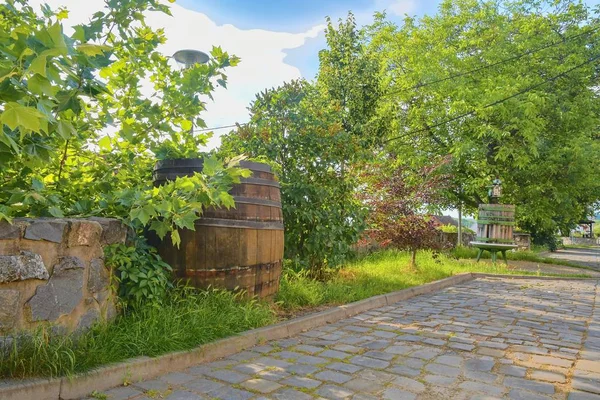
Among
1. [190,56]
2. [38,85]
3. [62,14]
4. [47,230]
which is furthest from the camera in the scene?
[190,56]

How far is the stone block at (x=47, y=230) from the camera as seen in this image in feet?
8.32

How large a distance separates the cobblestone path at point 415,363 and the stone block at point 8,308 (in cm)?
69

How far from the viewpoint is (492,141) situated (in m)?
14.6

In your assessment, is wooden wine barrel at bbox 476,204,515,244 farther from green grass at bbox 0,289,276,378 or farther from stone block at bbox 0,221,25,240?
stone block at bbox 0,221,25,240

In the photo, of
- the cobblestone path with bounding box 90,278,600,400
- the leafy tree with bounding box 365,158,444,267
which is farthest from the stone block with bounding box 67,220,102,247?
the leafy tree with bounding box 365,158,444,267

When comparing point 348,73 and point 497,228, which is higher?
point 348,73

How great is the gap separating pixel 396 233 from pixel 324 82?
4.28 meters

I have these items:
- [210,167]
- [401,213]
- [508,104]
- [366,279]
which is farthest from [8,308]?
[508,104]

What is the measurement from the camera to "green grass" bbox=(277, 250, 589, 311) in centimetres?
484

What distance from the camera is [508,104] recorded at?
13.2m

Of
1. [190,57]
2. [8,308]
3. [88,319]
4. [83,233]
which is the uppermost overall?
[190,57]

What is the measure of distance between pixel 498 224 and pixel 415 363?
30.5ft

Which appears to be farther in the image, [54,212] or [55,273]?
[54,212]

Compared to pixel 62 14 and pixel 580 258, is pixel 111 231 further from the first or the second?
pixel 580 258
